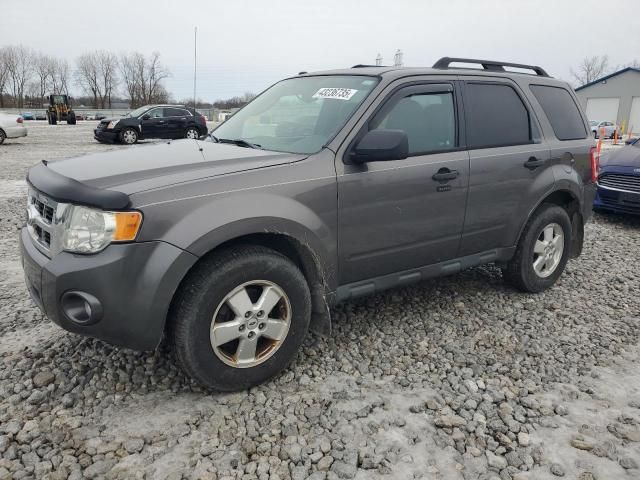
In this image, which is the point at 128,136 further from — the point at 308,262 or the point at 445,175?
the point at 308,262

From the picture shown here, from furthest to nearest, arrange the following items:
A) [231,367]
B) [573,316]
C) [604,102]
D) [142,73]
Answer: [142,73], [604,102], [573,316], [231,367]

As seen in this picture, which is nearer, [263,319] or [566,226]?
[263,319]

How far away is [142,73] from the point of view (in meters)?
85.1

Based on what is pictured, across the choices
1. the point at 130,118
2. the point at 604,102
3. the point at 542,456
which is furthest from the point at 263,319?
the point at 604,102

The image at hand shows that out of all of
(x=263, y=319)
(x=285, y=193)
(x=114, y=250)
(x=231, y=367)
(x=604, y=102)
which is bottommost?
(x=231, y=367)

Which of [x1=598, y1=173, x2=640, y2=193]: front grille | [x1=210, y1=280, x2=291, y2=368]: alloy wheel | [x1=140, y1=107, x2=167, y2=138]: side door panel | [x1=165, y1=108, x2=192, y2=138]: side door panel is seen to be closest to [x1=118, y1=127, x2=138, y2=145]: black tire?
[x1=140, y1=107, x2=167, y2=138]: side door panel

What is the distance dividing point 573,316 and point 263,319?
262 centimetres

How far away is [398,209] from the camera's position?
3.31 m

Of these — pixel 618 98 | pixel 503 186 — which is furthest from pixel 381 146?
pixel 618 98

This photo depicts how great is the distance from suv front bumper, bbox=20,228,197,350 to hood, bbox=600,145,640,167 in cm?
707

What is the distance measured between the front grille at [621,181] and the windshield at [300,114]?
5.48 metres

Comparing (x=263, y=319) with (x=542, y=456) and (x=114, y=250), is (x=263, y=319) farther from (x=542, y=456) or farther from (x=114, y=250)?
(x=542, y=456)

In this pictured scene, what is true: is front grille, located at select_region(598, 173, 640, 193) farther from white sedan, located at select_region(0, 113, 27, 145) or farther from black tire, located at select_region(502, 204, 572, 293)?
white sedan, located at select_region(0, 113, 27, 145)

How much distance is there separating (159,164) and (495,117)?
2.54 m
